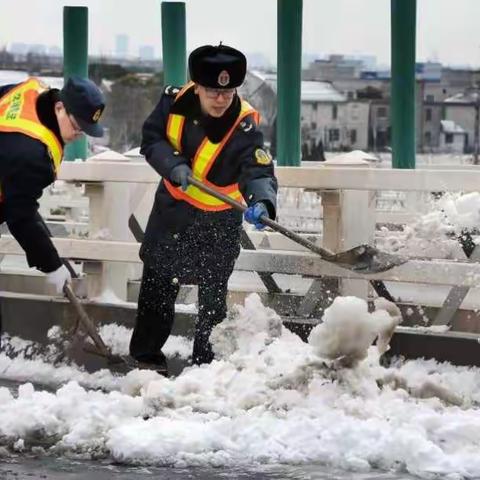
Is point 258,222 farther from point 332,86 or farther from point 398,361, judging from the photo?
point 332,86

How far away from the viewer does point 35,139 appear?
5.94 m

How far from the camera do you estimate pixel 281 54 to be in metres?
8.38

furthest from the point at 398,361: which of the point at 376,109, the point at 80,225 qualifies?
the point at 376,109

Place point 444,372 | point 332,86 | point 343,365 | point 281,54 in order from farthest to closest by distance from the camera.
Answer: point 332,86
point 281,54
point 444,372
point 343,365

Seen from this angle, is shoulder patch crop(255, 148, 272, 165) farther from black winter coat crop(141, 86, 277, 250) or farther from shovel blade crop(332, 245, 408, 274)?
shovel blade crop(332, 245, 408, 274)

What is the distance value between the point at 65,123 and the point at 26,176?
0.37 meters

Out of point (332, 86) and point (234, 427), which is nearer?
point (234, 427)

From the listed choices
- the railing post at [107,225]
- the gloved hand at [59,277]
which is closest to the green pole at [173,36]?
the railing post at [107,225]

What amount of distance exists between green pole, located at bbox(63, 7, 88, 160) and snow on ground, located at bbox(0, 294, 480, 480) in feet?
10.9

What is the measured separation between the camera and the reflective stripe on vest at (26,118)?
5.97 m

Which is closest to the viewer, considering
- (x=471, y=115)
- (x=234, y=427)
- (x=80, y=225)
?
(x=234, y=427)

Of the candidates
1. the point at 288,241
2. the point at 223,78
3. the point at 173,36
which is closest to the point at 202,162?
the point at 223,78

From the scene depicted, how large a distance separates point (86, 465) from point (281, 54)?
3887 mm

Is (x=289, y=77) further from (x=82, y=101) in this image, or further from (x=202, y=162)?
(x=82, y=101)
